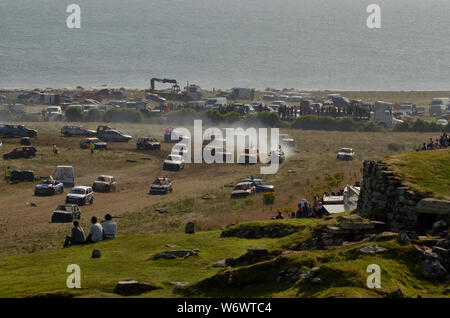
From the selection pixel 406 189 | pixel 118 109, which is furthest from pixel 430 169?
pixel 118 109

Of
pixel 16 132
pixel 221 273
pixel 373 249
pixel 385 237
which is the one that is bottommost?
pixel 221 273

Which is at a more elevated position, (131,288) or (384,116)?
(384,116)

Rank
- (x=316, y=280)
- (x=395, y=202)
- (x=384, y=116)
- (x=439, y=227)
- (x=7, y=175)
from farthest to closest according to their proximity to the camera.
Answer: (x=384, y=116) → (x=7, y=175) → (x=395, y=202) → (x=439, y=227) → (x=316, y=280)

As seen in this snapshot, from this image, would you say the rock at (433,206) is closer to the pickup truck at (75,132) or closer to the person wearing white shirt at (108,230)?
the person wearing white shirt at (108,230)

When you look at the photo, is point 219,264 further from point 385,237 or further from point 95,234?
point 95,234

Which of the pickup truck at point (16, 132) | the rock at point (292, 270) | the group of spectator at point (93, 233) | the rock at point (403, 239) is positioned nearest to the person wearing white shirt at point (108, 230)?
the group of spectator at point (93, 233)

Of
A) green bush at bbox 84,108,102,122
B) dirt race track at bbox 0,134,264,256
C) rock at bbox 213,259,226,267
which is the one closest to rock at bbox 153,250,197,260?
rock at bbox 213,259,226,267

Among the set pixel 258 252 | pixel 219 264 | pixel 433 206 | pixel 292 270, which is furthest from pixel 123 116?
pixel 292 270
